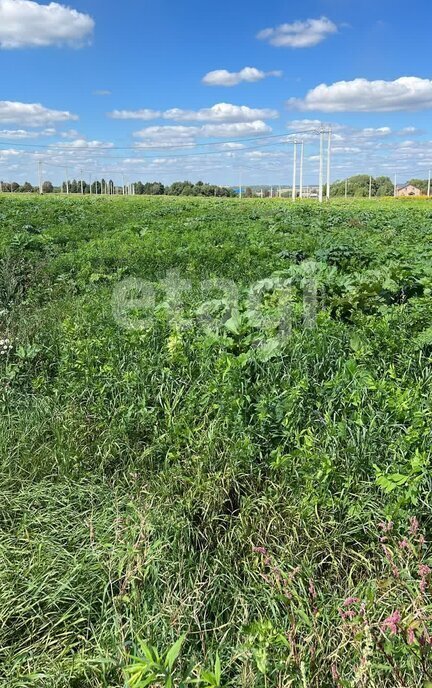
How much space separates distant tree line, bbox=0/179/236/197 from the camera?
2803 inches

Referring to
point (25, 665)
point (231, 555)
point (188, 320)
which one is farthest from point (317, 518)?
point (188, 320)

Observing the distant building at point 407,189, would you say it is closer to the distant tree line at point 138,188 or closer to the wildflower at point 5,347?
the distant tree line at point 138,188

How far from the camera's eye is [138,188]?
84438 millimetres

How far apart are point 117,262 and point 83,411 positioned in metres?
5.22

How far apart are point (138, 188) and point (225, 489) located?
85.6 m

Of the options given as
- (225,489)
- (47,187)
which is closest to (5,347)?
(225,489)

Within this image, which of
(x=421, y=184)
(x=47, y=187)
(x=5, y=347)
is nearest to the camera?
(x=5, y=347)

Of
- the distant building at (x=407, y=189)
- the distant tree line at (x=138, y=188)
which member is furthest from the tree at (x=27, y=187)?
the distant building at (x=407, y=189)

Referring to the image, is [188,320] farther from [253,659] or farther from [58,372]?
[253,659]

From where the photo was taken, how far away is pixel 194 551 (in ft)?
8.84

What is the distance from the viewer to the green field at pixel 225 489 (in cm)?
206

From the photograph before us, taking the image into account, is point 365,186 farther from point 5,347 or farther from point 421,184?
point 5,347

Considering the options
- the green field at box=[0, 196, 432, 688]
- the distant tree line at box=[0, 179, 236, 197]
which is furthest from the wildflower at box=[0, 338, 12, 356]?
the distant tree line at box=[0, 179, 236, 197]

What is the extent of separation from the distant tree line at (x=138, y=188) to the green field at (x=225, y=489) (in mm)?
69677
